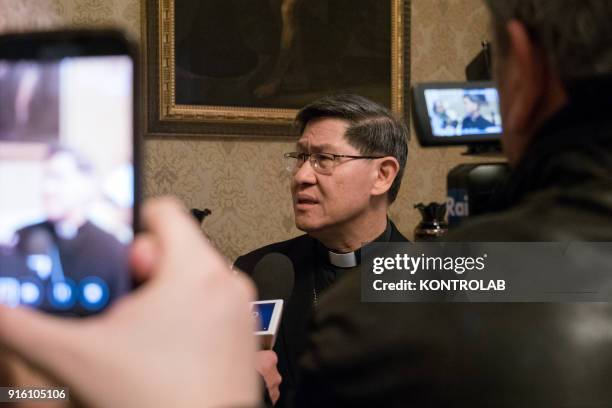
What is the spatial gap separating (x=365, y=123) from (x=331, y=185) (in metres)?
0.22

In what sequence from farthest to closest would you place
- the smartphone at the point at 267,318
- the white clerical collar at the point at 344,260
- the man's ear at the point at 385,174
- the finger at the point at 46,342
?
the man's ear at the point at 385,174, the white clerical collar at the point at 344,260, the smartphone at the point at 267,318, the finger at the point at 46,342

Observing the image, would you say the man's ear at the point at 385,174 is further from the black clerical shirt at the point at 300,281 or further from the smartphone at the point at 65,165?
the smartphone at the point at 65,165

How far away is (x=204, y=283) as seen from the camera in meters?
0.34

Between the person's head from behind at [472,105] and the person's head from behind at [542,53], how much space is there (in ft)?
2.62

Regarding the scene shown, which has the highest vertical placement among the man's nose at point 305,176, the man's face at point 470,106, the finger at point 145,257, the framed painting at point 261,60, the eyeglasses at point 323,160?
the framed painting at point 261,60

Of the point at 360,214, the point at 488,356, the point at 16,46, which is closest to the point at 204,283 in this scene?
the point at 16,46

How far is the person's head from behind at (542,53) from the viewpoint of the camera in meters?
0.60

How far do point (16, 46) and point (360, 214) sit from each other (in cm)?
181

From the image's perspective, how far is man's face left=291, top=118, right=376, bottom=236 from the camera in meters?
2.20

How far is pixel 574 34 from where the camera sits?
602 millimetres

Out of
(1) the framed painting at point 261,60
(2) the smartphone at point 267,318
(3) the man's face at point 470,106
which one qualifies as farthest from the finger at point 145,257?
(1) the framed painting at point 261,60

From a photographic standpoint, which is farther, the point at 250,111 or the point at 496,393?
the point at 250,111

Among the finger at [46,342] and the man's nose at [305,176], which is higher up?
the man's nose at [305,176]

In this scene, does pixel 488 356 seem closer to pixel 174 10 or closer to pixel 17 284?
pixel 17 284
